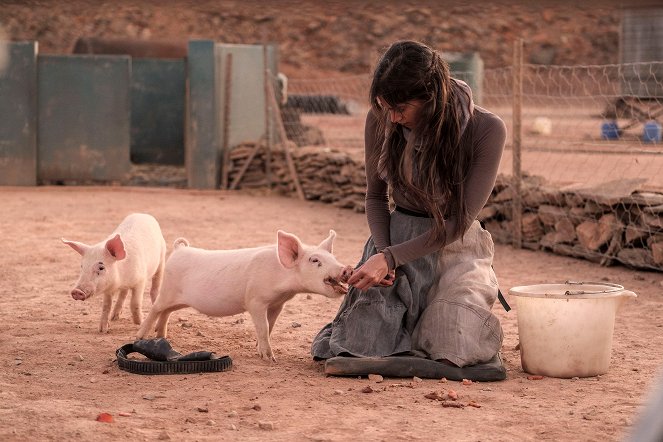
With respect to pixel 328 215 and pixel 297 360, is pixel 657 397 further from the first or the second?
pixel 328 215

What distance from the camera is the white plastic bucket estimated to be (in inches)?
153

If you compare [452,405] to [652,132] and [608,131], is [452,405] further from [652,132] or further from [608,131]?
[652,132]

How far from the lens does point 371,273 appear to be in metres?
3.84

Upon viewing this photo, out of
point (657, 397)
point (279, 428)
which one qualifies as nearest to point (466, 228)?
point (279, 428)

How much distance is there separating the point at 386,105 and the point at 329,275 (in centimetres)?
90

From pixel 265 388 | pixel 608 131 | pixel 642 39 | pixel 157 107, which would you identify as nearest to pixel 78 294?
pixel 265 388

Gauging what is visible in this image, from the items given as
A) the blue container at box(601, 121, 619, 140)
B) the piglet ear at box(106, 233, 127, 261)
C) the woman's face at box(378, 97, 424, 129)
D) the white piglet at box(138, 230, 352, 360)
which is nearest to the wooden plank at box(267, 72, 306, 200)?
the blue container at box(601, 121, 619, 140)

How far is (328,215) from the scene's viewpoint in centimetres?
1019

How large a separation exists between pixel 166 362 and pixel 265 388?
0.47 metres

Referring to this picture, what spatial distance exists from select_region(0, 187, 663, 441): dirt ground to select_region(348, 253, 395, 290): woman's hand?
39 cm

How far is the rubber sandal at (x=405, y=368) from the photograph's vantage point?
3980 millimetres

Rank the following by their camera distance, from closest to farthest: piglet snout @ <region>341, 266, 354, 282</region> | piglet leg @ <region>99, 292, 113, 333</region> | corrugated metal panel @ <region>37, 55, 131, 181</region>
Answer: piglet snout @ <region>341, 266, 354, 282</region>, piglet leg @ <region>99, 292, 113, 333</region>, corrugated metal panel @ <region>37, 55, 131, 181</region>

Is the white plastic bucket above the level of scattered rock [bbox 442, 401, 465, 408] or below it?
above

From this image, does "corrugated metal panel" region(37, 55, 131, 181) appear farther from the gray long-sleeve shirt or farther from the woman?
the gray long-sleeve shirt
